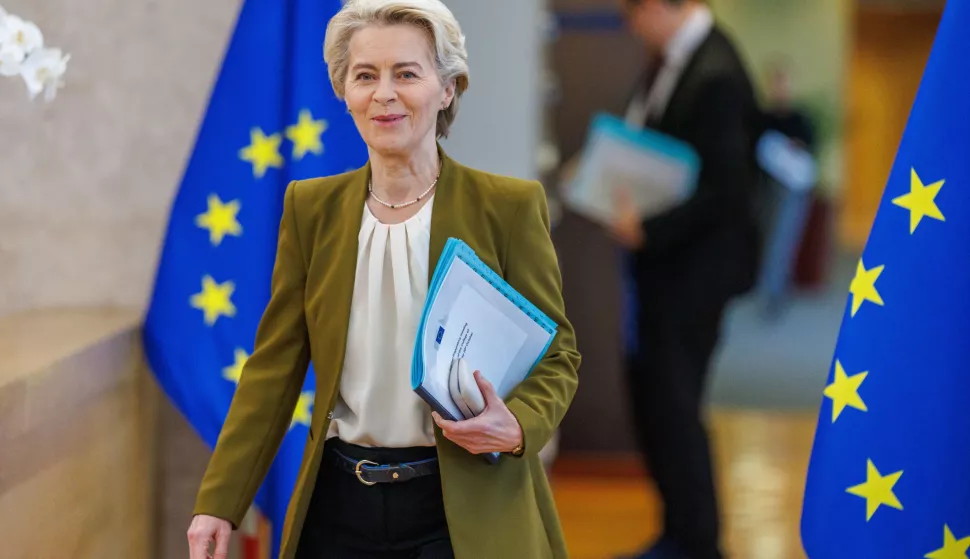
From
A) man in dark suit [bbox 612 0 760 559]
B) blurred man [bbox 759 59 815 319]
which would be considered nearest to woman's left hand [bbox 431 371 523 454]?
man in dark suit [bbox 612 0 760 559]

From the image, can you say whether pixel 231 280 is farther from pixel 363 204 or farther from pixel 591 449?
pixel 591 449

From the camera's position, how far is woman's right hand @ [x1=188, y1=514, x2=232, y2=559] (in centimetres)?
148

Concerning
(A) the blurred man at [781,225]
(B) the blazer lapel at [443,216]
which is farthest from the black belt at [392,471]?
(A) the blurred man at [781,225]

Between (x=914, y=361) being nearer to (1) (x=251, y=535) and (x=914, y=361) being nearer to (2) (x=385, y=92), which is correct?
(2) (x=385, y=92)

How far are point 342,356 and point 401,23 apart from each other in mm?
438

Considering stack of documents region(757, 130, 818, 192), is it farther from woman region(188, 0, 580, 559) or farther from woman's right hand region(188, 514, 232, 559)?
woman's right hand region(188, 514, 232, 559)

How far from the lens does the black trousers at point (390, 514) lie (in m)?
1.46

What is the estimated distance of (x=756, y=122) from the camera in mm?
3305

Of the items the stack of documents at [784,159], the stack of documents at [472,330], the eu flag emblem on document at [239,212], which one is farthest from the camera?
the stack of documents at [784,159]

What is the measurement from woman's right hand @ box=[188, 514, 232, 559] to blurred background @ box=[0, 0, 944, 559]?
326 millimetres

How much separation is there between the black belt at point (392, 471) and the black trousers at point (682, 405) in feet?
6.32

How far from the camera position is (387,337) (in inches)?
57.5

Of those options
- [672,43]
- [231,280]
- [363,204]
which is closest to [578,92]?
[672,43]

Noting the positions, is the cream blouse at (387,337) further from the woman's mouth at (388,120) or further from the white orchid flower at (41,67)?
the white orchid flower at (41,67)
